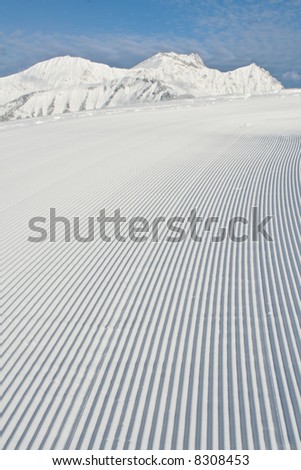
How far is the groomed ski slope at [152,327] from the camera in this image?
4371 mm

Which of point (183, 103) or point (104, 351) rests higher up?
point (183, 103)

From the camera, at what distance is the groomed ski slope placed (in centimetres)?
437

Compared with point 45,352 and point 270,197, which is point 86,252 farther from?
point 270,197

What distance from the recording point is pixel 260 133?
76.0ft

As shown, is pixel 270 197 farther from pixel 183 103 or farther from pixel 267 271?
pixel 183 103

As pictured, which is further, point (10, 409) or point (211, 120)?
point (211, 120)

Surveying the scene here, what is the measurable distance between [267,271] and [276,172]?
7378 mm

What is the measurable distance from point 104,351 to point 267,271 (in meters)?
3.30

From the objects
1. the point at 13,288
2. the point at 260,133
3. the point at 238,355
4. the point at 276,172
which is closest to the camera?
the point at 238,355

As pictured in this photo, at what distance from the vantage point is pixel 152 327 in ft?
19.4

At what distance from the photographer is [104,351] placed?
5445 mm

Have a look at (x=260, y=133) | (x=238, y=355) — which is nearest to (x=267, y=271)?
(x=238, y=355)
